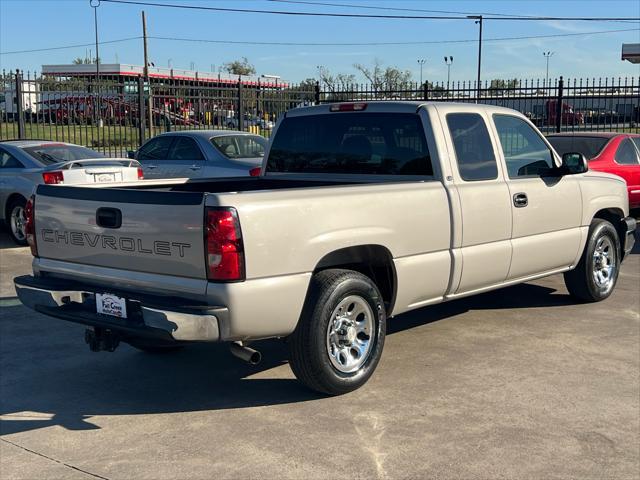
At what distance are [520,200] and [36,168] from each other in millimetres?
7927

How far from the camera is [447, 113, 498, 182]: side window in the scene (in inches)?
245

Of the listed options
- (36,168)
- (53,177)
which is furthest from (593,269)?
(36,168)

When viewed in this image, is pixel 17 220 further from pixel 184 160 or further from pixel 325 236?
pixel 325 236

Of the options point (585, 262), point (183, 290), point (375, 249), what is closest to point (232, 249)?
point (183, 290)

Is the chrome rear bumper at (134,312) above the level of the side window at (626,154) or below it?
below

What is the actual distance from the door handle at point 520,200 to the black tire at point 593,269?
1.33 meters

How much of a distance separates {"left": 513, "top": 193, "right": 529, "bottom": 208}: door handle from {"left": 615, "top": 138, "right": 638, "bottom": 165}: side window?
6.37 m

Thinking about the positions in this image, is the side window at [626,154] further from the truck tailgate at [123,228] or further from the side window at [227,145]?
the truck tailgate at [123,228]

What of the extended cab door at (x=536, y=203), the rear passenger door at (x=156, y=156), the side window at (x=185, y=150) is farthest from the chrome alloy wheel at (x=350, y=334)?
the rear passenger door at (x=156, y=156)

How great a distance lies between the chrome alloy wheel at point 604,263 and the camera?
311 inches

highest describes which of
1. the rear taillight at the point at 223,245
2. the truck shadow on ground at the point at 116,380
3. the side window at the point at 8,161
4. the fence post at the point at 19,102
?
the fence post at the point at 19,102

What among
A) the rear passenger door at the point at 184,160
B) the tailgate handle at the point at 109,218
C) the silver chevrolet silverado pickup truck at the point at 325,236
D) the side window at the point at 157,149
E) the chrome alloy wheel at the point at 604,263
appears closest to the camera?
the silver chevrolet silverado pickup truck at the point at 325,236

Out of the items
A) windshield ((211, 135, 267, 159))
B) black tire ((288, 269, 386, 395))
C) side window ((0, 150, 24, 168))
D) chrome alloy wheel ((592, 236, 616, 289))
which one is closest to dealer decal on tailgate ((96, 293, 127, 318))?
black tire ((288, 269, 386, 395))

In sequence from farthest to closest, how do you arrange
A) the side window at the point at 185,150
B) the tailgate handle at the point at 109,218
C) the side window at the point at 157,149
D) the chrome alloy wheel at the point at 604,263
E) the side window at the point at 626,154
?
1. the side window at the point at 157,149
2. the side window at the point at 185,150
3. the side window at the point at 626,154
4. the chrome alloy wheel at the point at 604,263
5. the tailgate handle at the point at 109,218
